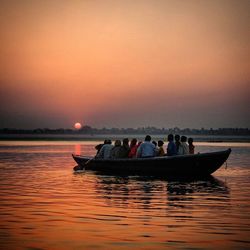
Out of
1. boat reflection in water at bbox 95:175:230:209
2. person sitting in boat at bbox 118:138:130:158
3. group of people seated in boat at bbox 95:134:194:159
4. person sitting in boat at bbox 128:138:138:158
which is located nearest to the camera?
boat reflection in water at bbox 95:175:230:209

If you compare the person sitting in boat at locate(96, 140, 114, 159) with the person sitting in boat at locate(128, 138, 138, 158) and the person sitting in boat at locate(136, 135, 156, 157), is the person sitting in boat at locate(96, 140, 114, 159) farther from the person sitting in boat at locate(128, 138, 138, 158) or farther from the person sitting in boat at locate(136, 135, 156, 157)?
the person sitting in boat at locate(136, 135, 156, 157)

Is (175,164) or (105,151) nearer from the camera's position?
(175,164)

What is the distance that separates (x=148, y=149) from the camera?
28.0m

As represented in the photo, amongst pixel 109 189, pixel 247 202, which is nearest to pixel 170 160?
pixel 109 189

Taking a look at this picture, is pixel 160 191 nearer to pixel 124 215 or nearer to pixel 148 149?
pixel 148 149

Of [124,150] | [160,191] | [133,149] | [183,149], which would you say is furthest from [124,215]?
[124,150]

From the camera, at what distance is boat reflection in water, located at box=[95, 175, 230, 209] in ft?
58.2

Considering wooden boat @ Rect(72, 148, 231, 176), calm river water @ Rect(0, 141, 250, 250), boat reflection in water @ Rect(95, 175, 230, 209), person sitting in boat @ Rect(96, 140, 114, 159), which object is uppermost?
person sitting in boat @ Rect(96, 140, 114, 159)

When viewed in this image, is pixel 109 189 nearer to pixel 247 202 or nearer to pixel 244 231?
pixel 247 202

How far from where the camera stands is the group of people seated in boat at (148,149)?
1078 inches

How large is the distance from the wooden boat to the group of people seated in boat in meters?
0.46

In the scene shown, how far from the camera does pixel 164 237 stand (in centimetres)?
1202

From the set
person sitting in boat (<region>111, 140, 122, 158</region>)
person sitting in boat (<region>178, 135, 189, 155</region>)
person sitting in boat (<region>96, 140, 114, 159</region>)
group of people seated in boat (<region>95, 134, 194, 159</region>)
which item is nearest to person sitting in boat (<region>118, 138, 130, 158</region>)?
group of people seated in boat (<region>95, 134, 194, 159</region>)

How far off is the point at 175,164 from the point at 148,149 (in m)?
1.58
